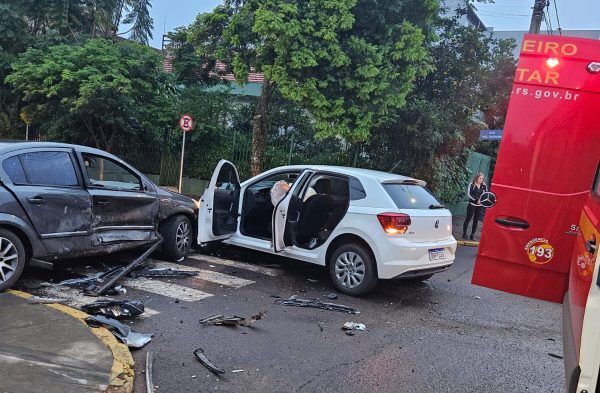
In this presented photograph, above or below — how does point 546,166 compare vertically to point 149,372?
above

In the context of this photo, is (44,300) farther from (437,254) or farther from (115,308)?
(437,254)

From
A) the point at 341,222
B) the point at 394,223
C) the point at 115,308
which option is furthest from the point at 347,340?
the point at 115,308

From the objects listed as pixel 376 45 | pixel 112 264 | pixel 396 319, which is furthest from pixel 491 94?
pixel 112 264

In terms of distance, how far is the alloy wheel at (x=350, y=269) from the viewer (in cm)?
666

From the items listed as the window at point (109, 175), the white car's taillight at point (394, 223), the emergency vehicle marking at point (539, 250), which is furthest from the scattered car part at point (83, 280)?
the emergency vehicle marking at point (539, 250)

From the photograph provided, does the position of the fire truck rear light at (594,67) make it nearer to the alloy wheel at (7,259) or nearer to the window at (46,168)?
the window at (46,168)

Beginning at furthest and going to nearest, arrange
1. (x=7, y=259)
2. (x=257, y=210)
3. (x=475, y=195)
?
1. (x=475, y=195)
2. (x=257, y=210)
3. (x=7, y=259)

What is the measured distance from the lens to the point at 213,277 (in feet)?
23.4

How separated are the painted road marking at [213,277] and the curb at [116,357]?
2.11 m

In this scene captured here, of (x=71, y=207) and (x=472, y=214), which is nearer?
(x=71, y=207)

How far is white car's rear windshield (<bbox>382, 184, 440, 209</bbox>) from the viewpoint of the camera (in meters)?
6.70

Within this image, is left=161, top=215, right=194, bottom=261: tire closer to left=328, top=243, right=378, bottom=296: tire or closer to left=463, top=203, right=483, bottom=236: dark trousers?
left=328, top=243, right=378, bottom=296: tire

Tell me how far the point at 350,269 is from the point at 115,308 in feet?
9.71

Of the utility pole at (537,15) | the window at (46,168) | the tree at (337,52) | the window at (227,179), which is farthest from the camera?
the utility pole at (537,15)
